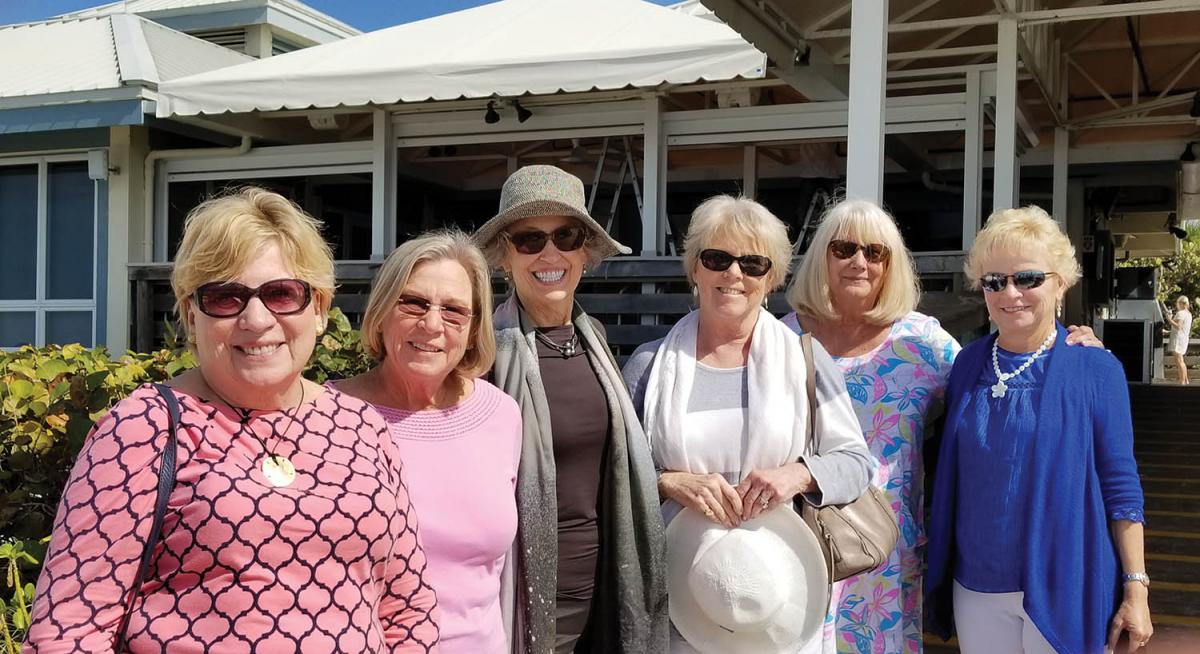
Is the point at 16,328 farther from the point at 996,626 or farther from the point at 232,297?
the point at 996,626

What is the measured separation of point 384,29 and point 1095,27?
20.5 ft

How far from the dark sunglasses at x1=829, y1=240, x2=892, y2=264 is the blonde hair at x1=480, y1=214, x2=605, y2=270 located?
70cm

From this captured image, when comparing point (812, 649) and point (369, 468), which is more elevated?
point (369, 468)

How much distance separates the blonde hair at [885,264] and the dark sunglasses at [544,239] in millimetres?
782

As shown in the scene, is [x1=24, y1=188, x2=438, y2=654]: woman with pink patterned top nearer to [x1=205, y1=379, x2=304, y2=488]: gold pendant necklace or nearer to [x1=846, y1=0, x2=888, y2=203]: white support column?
[x1=205, y1=379, x2=304, y2=488]: gold pendant necklace

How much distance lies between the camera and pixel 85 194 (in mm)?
9719

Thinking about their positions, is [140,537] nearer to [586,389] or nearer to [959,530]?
[586,389]

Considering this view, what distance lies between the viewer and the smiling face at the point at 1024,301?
8.75 ft

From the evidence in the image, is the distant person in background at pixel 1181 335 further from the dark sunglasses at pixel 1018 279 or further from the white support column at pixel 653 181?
the dark sunglasses at pixel 1018 279

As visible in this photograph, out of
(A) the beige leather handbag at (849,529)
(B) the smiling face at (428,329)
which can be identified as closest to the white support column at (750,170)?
(A) the beige leather handbag at (849,529)

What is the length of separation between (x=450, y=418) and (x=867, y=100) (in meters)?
3.05

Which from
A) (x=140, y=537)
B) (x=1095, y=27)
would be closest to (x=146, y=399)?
(x=140, y=537)

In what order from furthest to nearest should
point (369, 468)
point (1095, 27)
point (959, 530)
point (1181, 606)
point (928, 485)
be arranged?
1. point (1095, 27)
2. point (1181, 606)
3. point (928, 485)
4. point (959, 530)
5. point (369, 468)

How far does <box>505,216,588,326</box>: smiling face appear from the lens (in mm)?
2545
